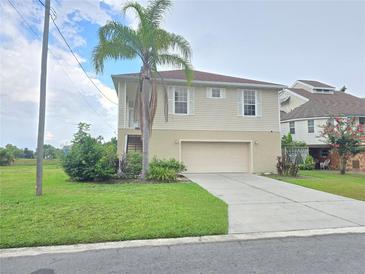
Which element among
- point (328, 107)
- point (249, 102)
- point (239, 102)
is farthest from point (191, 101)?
point (328, 107)

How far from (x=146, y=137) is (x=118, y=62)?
3717 millimetres

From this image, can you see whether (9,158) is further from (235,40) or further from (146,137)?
(235,40)

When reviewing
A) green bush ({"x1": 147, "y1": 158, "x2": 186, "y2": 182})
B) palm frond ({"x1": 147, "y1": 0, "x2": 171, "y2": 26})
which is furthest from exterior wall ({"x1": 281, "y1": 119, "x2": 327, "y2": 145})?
palm frond ({"x1": 147, "y1": 0, "x2": 171, "y2": 26})

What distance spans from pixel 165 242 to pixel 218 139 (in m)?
11.1

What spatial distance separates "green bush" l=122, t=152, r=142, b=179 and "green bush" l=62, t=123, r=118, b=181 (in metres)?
0.54

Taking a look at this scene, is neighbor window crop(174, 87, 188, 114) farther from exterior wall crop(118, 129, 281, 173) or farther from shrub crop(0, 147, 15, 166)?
shrub crop(0, 147, 15, 166)

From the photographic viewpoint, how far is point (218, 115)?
15.1m

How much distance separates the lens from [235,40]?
1662cm

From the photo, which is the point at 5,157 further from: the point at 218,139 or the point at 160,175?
the point at 218,139

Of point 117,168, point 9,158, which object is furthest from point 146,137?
point 9,158

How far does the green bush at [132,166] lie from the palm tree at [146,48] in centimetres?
93

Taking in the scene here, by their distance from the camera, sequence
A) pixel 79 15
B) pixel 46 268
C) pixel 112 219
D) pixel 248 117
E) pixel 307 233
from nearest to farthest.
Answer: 1. pixel 46 268
2. pixel 307 233
3. pixel 112 219
4. pixel 79 15
5. pixel 248 117

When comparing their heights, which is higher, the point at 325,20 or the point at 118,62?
the point at 325,20

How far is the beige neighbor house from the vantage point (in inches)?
564
